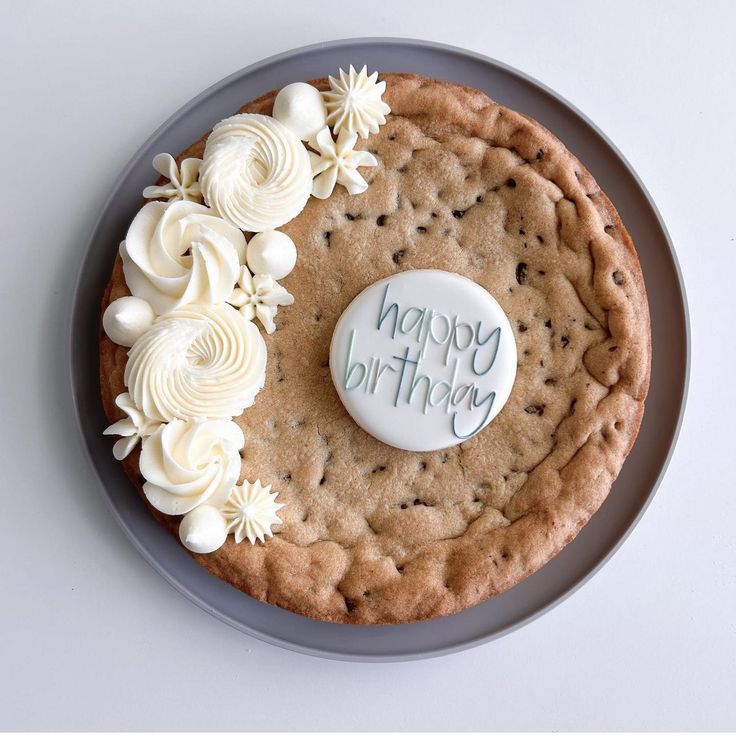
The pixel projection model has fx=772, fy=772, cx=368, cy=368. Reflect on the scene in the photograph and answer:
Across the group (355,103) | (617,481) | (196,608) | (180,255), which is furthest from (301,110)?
(196,608)

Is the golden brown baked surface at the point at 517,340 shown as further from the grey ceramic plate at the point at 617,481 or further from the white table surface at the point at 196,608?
the white table surface at the point at 196,608

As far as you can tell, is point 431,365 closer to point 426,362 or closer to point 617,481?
point 426,362

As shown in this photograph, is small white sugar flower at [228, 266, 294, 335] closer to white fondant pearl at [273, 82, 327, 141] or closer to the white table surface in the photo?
white fondant pearl at [273, 82, 327, 141]

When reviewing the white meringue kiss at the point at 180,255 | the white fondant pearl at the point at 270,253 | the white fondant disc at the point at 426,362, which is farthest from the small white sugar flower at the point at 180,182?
the white fondant disc at the point at 426,362

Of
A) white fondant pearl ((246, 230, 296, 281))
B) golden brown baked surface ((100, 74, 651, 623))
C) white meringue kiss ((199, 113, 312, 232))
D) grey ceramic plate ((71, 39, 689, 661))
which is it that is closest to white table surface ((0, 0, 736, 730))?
grey ceramic plate ((71, 39, 689, 661))

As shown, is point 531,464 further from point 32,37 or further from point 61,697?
Result: point 32,37

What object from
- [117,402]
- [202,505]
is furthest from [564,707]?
[117,402]
